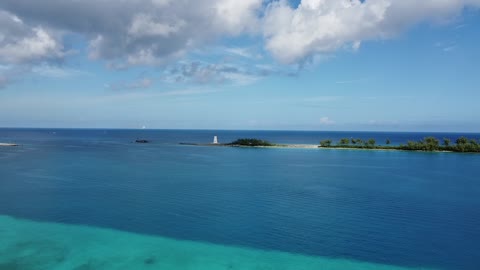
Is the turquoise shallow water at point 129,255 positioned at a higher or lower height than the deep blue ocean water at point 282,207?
lower

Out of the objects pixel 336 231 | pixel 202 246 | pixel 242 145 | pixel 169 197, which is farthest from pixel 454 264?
pixel 242 145

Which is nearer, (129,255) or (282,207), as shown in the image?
(129,255)

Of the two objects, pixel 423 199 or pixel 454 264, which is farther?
pixel 423 199

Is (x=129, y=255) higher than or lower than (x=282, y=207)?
lower

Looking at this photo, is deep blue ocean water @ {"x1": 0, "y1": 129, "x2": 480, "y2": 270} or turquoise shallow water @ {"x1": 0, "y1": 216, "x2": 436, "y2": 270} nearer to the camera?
turquoise shallow water @ {"x1": 0, "y1": 216, "x2": 436, "y2": 270}

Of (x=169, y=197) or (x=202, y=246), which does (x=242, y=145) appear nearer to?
(x=169, y=197)

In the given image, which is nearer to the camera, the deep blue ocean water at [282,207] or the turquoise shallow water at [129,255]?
the turquoise shallow water at [129,255]

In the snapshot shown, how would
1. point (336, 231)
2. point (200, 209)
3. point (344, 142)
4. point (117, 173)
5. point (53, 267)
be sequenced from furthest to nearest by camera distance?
point (344, 142), point (117, 173), point (200, 209), point (336, 231), point (53, 267)

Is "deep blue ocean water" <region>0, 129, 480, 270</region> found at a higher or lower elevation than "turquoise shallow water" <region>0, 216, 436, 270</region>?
higher
